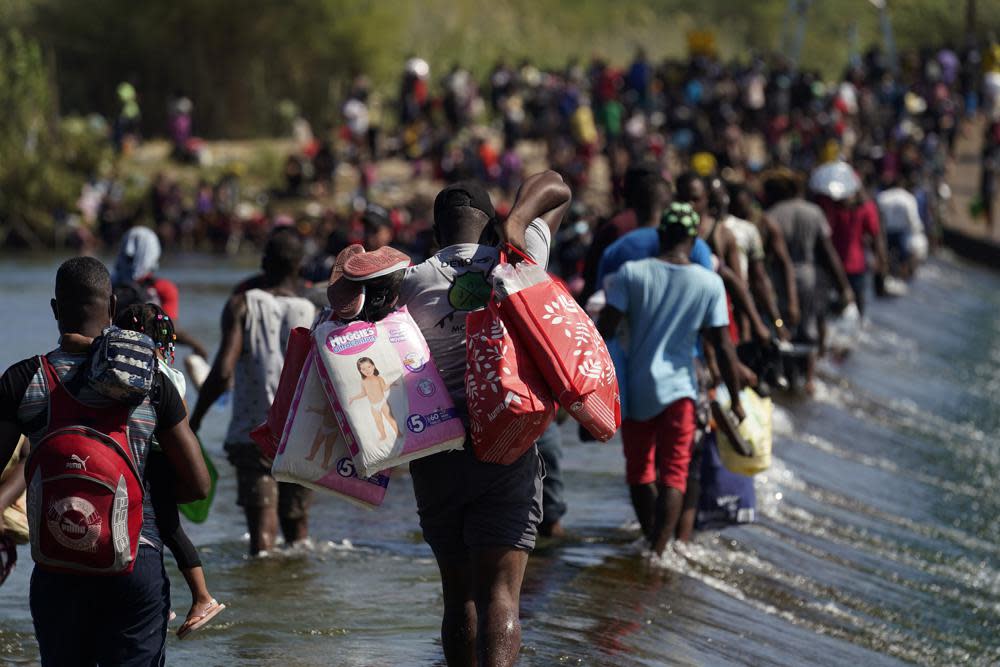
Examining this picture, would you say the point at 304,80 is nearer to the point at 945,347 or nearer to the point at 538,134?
the point at 538,134

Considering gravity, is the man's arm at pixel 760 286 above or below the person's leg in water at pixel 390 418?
above

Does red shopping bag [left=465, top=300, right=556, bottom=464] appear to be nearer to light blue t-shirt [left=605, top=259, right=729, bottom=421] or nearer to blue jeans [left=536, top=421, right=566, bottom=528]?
light blue t-shirt [left=605, top=259, right=729, bottom=421]

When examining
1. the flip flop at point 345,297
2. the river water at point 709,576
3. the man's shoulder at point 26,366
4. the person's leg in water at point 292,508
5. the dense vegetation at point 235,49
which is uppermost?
the dense vegetation at point 235,49

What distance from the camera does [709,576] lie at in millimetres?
8445

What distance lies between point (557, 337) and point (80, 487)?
4.78ft

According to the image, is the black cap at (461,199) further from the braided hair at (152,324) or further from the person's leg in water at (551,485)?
the person's leg in water at (551,485)

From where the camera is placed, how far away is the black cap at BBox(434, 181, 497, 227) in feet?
18.8

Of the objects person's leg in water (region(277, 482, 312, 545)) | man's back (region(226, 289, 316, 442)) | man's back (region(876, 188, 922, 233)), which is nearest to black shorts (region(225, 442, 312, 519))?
person's leg in water (region(277, 482, 312, 545))

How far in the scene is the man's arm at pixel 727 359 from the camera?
789 centimetres

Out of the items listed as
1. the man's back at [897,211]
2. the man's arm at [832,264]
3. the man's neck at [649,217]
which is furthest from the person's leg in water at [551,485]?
the man's back at [897,211]

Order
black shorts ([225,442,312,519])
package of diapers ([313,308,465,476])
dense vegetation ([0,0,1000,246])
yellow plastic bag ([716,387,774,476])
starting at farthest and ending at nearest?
1. dense vegetation ([0,0,1000,246])
2. yellow plastic bag ([716,387,774,476])
3. black shorts ([225,442,312,519])
4. package of diapers ([313,308,465,476])

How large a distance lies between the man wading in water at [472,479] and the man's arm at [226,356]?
249 cm

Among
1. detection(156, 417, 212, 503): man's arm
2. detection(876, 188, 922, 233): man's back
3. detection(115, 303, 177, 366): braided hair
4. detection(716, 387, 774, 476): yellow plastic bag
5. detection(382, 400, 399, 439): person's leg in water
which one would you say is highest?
detection(876, 188, 922, 233): man's back

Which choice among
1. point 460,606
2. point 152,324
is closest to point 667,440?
point 460,606
